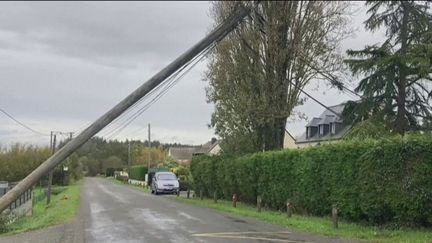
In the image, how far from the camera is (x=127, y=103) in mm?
15922

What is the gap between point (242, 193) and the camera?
103 feet

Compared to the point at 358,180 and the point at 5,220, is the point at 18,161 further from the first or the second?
the point at 358,180

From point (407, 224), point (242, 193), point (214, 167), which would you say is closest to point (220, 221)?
point (407, 224)

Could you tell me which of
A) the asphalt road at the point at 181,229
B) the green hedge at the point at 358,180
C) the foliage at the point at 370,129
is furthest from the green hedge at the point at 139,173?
the foliage at the point at 370,129

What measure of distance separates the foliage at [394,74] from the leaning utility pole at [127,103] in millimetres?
9842

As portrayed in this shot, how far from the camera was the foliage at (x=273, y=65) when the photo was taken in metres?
30.1

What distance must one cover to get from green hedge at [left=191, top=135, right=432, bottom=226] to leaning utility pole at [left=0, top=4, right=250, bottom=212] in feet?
19.7

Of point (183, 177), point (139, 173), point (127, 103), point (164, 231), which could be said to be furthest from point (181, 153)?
point (127, 103)

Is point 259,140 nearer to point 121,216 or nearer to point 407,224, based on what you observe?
point 121,216

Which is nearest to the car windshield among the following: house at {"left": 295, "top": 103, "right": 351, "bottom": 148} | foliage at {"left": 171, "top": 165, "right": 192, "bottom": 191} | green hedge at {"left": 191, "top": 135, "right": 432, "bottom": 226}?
foliage at {"left": 171, "top": 165, "right": 192, "bottom": 191}

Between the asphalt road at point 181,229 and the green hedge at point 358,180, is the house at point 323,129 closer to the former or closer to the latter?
Result: the green hedge at point 358,180

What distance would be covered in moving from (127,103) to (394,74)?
44.8 feet

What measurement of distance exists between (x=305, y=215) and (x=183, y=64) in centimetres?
909

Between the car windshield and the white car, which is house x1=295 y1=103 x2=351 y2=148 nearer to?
the car windshield
